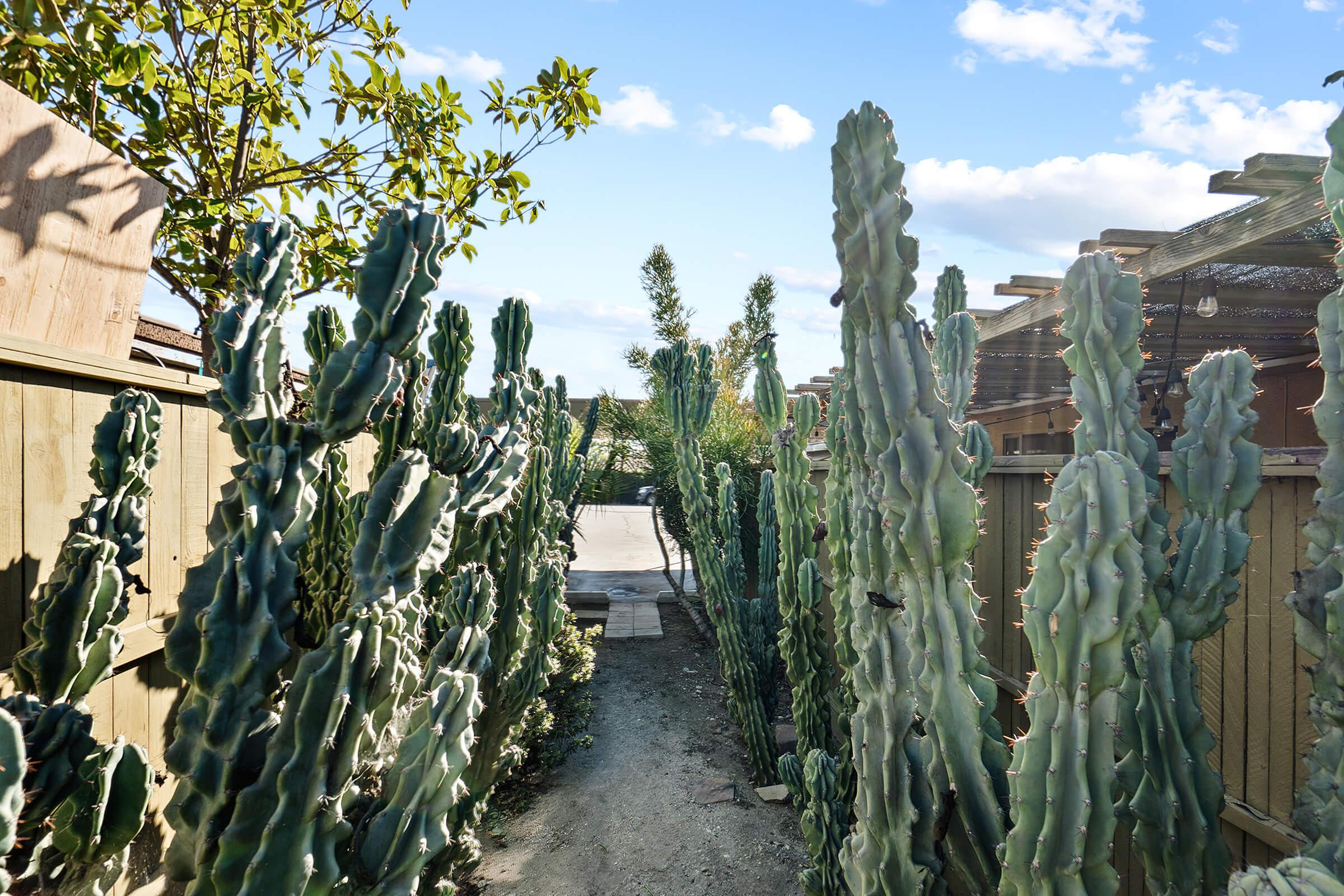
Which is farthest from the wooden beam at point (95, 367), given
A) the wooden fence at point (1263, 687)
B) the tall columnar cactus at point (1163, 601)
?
the wooden fence at point (1263, 687)

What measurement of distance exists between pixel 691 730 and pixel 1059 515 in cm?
450

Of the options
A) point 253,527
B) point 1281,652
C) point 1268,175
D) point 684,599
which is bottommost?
point 684,599

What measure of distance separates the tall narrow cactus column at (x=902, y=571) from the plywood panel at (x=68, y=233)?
2.26 m

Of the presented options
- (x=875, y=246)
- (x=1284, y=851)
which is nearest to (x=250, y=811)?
(x=875, y=246)

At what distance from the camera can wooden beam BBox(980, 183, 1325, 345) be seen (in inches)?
132

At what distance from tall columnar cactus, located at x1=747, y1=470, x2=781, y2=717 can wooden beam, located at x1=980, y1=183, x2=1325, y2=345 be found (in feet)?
7.83

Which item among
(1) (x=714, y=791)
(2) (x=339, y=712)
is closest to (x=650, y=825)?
(1) (x=714, y=791)

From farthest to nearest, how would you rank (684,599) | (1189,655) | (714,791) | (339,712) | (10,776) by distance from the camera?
1. (684,599)
2. (714,791)
3. (1189,655)
4. (339,712)
5. (10,776)

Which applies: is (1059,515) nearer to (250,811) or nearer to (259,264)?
(250,811)

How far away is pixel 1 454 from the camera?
1740 millimetres

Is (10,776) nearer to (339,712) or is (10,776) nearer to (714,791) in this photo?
(339,712)

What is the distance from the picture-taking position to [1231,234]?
3.80 m

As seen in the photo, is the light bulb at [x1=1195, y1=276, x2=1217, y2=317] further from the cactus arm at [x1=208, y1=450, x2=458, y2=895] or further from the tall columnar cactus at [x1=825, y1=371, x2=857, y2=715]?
the cactus arm at [x1=208, y1=450, x2=458, y2=895]

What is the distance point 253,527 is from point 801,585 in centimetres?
294
